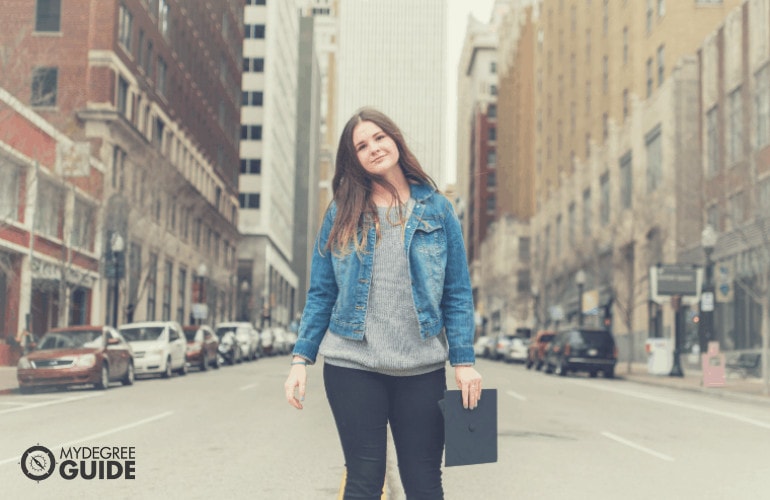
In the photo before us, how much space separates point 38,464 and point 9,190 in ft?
78.8

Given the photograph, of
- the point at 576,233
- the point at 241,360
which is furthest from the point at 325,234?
the point at 576,233

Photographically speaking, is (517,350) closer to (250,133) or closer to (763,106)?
(763,106)

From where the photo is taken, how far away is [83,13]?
137 ft

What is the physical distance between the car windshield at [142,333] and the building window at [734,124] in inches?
822

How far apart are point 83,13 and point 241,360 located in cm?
1609

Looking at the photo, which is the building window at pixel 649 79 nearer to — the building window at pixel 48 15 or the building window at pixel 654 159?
the building window at pixel 654 159

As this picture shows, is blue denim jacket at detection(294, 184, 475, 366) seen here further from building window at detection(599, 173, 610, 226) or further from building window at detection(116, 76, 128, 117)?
building window at detection(599, 173, 610, 226)

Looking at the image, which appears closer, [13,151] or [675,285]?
[13,151]

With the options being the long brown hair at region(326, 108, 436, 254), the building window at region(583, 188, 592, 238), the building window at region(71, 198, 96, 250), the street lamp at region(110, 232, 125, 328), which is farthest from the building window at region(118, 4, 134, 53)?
the long brown hair at region(326, 108, 436, 254)

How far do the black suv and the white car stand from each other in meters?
12.8

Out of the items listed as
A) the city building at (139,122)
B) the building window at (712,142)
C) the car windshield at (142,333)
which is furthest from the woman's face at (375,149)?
the building window at (712,142)

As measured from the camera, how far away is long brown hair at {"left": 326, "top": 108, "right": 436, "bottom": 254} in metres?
3.83

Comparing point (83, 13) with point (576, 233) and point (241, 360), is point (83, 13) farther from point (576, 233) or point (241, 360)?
point (576, 233)

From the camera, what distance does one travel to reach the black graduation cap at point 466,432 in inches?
144
